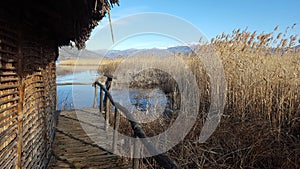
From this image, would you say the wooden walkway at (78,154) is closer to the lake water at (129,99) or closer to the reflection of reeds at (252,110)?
the reflection of reeds at (252,110)

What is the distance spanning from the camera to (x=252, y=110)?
3.46 metres

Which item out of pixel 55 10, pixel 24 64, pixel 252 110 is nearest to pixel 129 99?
pixel 252 110

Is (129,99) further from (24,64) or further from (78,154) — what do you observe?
(24,64)

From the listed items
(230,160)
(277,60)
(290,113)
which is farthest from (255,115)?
(277,60)

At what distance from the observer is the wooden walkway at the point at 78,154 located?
3.34 metres

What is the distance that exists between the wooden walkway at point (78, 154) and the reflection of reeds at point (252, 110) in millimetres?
857

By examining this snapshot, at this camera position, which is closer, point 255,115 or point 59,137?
point 255,115

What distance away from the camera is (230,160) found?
271 cm

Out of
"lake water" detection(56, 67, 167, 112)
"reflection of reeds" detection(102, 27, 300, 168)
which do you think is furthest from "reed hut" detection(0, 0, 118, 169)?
"lake water" detection(56, 67, 167, 112)

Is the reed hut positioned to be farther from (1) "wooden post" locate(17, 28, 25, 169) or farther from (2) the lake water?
(2) the lake water

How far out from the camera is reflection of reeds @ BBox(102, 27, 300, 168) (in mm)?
2592

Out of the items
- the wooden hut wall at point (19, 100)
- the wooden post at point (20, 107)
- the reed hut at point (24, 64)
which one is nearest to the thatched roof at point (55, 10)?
the reed hut at point (24, 64)

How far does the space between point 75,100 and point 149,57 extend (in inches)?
175

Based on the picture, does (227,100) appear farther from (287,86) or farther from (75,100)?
(75,100)
